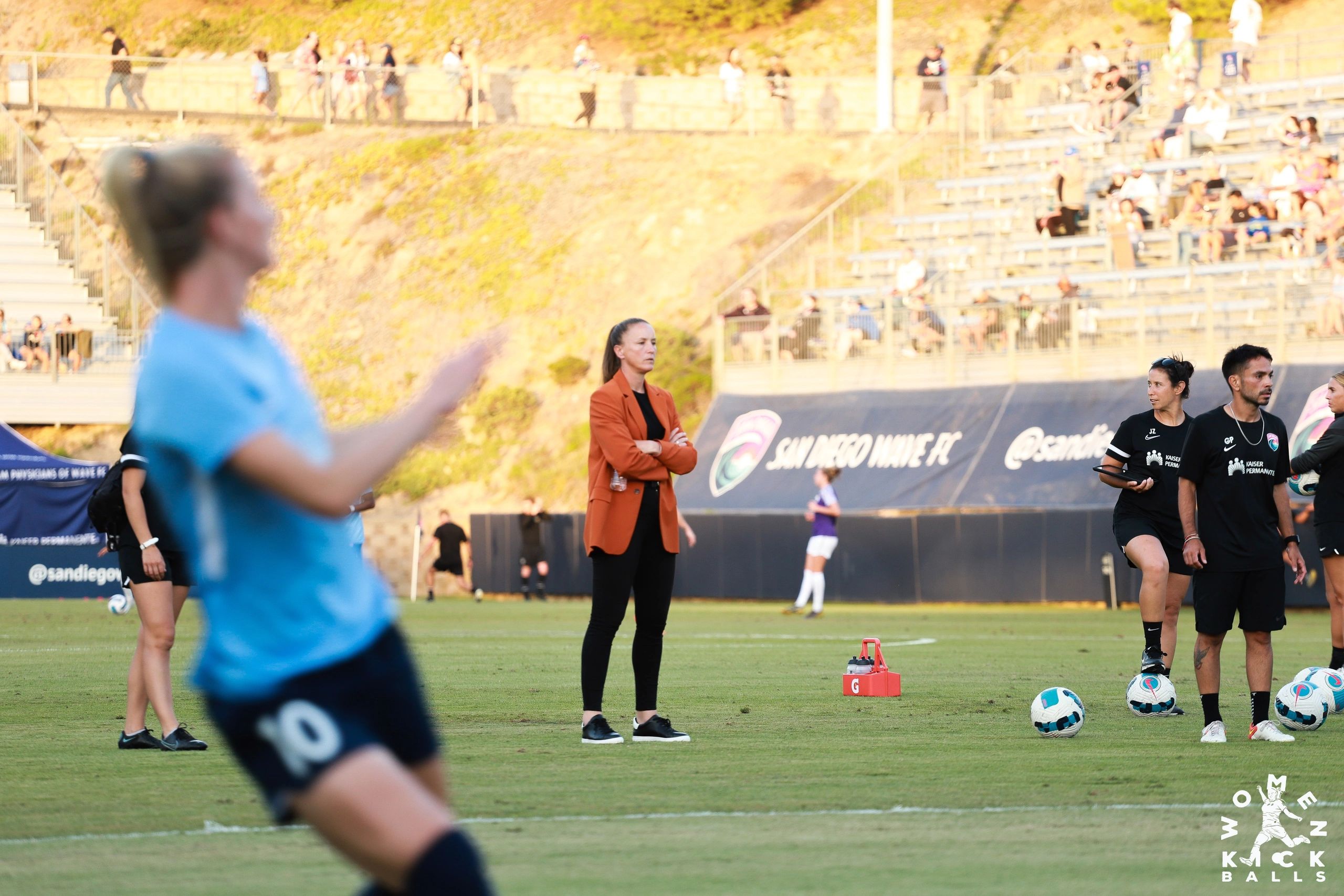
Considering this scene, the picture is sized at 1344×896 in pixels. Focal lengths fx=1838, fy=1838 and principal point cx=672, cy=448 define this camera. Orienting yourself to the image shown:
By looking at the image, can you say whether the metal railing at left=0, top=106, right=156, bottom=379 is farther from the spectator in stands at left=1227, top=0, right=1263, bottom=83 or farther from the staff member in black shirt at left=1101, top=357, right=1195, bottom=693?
the staff member in black shirt at left=1101, top=357, right=1195, bottom=693

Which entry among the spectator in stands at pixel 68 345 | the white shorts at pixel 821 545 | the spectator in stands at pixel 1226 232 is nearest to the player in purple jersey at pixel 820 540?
the white shorts at pixel 821 545

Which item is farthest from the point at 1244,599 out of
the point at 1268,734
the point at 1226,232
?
the point at 1226,232

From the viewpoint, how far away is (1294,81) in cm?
3819

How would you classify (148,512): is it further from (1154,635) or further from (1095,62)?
(1095,62)

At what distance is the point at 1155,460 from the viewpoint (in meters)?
12.9

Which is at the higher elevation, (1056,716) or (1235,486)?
(1235,486)

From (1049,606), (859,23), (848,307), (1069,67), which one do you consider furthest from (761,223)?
(1049,606)

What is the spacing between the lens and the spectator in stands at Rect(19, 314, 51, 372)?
42.8 m

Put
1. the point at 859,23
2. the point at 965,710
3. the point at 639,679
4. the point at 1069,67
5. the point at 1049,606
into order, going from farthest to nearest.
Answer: the point at 859,23 < the point at 1069,67 < the point at 1049,606 < the point at 965,710 < the point at 639,679

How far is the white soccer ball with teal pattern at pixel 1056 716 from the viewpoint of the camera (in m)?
→ 10.4

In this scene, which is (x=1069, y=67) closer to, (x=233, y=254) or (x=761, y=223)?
(x=761, y=223)

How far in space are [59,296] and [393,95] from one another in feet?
41.5

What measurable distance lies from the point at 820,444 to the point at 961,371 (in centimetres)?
299

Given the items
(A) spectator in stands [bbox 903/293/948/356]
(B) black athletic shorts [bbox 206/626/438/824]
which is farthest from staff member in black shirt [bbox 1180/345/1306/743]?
(A) spectator in stands [bbox 903/293/948/356]
